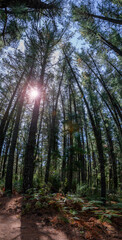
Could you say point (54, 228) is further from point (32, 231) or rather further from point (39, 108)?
point (39, 108)

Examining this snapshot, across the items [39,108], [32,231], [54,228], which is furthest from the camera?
[39,108]

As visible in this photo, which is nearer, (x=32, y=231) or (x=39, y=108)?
(x=32, y=231)

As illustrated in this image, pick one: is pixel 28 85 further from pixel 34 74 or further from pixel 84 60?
pixel 84 60

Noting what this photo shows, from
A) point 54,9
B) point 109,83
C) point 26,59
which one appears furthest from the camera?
point 109,83

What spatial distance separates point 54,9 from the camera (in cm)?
523

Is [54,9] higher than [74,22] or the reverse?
the reverse

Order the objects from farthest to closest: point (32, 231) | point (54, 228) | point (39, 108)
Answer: point (39, 108), point (54, 228), point (32, 231)

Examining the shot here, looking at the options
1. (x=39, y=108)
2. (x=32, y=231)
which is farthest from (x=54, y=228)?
(x=39, y=108)

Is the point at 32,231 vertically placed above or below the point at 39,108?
below

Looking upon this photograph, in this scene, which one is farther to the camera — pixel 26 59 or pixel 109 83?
pixel 109 83

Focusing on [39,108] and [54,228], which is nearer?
[54,228]

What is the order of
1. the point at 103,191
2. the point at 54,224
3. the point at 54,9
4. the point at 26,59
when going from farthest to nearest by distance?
the point at 26,59 → the point at 103,191 → the point at 54,9 → the point at 54,224

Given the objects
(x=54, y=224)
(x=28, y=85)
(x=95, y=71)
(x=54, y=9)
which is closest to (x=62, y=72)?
(x=95, y=71)

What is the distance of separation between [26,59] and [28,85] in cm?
203
